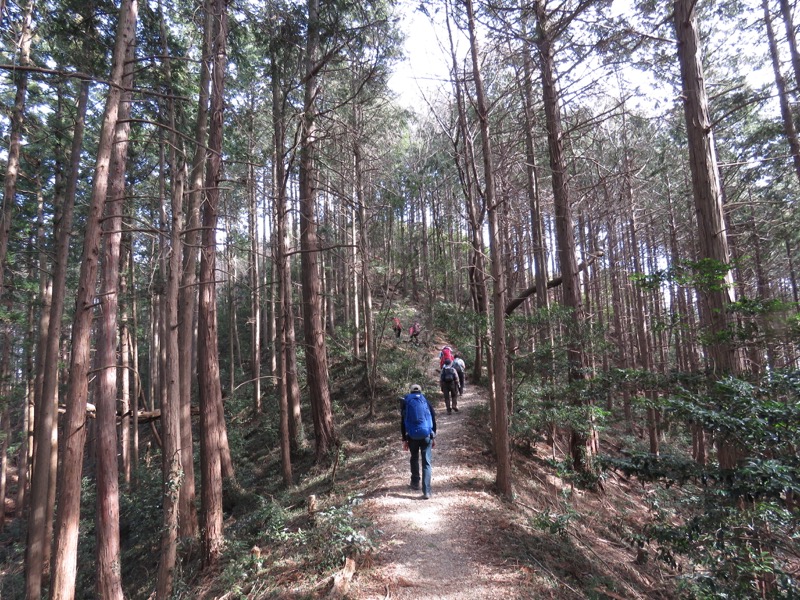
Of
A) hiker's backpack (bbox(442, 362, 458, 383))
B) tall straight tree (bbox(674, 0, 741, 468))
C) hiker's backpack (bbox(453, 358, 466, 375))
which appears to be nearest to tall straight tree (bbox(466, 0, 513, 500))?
tall straight tree (bbox(674, 0, 741, 468))

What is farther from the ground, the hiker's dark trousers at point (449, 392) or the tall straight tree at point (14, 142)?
the tall straight tree at point (14, 142)

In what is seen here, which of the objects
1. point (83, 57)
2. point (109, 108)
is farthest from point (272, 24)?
point (109, 108)

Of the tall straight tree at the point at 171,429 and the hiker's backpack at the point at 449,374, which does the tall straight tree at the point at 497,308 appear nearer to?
the hiker's backpack at the point at 449,374

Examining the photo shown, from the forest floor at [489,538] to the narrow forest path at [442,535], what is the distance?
0.04ft

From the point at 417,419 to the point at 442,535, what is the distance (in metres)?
1.58

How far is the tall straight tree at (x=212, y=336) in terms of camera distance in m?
7.02

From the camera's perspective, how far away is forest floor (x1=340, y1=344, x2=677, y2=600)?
4.53m

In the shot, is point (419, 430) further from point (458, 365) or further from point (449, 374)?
point (458, 365)

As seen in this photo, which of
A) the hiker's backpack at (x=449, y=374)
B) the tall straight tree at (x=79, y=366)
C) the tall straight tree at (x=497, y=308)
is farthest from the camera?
the hiker's backpack at (x=449, y=374)

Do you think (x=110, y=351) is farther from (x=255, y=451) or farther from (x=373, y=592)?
(x=255, y=451)

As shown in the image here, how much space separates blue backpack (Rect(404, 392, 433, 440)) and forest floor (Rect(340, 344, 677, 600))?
1.11m

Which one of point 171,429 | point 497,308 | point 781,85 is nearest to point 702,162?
point 497,308

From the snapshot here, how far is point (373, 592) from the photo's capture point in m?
4.36

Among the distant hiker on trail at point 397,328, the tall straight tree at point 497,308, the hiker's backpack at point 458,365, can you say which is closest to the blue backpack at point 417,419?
the tall straight tree at point 497,308
